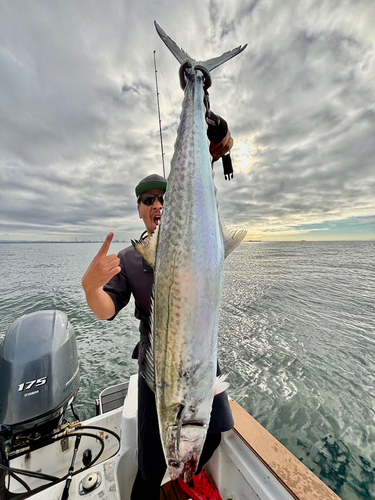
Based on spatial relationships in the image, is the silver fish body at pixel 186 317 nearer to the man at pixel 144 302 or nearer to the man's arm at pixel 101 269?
the man's arm at pixel 101 269

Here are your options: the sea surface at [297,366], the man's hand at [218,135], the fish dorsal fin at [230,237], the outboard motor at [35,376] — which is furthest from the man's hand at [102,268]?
the sea surface at [297,366]

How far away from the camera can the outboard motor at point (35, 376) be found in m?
2.48

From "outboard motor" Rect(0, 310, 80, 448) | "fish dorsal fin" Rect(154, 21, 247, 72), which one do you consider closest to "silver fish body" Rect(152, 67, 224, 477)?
"fish dorsal fin" Rect(154, 21, 247, 72)

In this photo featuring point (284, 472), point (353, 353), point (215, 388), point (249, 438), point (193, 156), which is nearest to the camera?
point (215, 388)

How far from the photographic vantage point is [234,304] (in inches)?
475

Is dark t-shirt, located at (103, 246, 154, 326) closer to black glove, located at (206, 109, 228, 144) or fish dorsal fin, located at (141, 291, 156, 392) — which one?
fish dorsal fin, located at (141, 291, 156, 392)

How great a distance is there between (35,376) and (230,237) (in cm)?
279

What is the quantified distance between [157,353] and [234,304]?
1121 cm

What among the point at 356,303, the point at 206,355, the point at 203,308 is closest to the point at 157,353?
the point at 206,355

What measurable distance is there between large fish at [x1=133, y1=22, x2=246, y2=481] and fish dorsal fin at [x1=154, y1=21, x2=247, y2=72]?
920 millimetres

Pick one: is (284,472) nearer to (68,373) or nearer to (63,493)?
(63,493)

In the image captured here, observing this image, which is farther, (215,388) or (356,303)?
(356,303)

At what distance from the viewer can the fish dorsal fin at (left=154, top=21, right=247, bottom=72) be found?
1.80 metres

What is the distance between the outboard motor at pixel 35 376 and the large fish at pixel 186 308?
1.95 m
